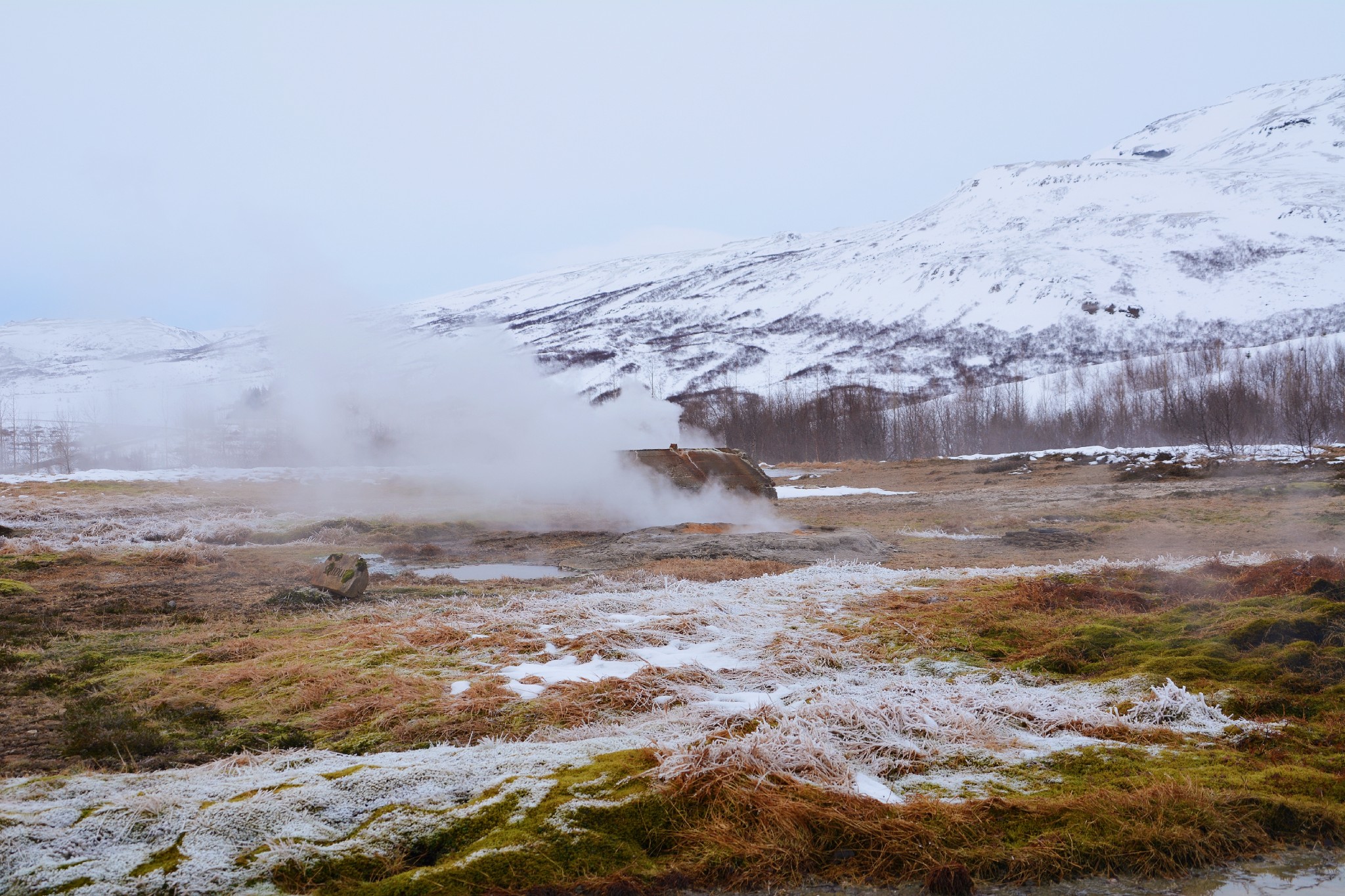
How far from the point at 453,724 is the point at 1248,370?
73.1 meters

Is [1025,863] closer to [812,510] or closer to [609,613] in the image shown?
[609,613]

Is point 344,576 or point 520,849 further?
point 344,576

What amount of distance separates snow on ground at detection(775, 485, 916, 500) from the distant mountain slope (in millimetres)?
63176

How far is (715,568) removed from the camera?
13.6 m

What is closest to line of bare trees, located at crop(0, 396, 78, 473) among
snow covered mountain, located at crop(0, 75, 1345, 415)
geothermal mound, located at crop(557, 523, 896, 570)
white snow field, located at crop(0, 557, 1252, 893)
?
snow covered mountain, located at crop(0, 75, 1345, 415)

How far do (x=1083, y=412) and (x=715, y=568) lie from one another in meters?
57.7

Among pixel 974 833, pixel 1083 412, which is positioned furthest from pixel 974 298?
pixel 974 833

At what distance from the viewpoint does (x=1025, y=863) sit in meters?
3.83

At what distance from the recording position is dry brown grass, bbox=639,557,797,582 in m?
12.9

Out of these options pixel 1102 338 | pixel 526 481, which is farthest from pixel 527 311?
pixel 526 481

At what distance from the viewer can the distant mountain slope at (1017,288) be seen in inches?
4158

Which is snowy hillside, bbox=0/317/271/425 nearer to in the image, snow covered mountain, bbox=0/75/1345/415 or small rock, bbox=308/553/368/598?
snow covered mountain, bbox=0/75/1345/415

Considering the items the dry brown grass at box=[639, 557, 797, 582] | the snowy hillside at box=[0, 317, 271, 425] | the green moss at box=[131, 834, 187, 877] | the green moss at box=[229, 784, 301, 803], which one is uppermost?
the snowy hillside at box=[0, 317, 271, 425]

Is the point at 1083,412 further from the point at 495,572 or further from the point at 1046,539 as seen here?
the point at 495,572
